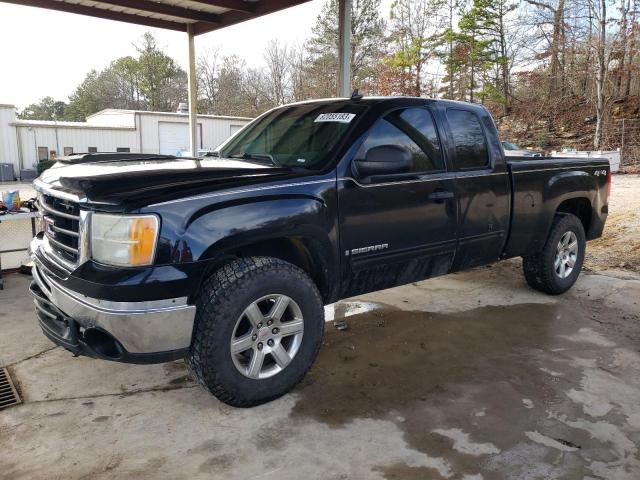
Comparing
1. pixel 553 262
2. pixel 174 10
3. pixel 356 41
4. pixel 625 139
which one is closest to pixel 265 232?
pixel 553 262

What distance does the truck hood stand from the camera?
270 centimetres

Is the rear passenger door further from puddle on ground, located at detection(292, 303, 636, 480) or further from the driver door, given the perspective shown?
puddle on ground, located at detection(292, 303, 636, 480)

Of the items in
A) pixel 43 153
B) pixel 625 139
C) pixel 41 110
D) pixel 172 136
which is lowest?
pixel 43 153

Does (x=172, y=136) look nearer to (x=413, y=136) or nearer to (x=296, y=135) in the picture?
(x=296, y=135)

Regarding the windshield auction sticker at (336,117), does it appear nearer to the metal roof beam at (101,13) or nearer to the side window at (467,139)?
the side window at (467,139)

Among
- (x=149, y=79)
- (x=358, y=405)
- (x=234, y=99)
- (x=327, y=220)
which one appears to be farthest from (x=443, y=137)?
(x=149, y=79)

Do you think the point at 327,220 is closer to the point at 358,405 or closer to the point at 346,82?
the point at 358,405

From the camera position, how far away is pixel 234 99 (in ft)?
145

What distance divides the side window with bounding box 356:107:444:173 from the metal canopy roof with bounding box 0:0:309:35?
419cm

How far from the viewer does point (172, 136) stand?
27953 millimetres

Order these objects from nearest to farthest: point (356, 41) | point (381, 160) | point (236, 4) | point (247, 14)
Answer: point (381, 160), point (236, 4), point (247, 14), point (356, 41)

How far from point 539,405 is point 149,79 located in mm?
49660

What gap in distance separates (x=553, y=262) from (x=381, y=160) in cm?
285

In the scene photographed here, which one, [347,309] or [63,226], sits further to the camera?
[347,309]
